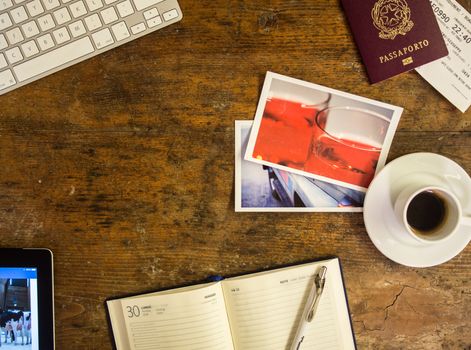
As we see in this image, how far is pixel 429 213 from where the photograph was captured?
82cm

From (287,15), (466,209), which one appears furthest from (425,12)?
(466,209)

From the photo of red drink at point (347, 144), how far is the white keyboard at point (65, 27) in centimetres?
32

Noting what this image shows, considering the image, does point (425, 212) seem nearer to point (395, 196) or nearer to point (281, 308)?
point (395, 196)

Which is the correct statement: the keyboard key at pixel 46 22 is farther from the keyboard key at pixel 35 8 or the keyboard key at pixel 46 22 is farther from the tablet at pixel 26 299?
the tablet at pixel 26 299

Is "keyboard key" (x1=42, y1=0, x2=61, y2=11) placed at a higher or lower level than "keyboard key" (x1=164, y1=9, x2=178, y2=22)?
higher

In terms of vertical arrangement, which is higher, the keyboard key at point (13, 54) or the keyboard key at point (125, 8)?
the keyboard key at point (125, 8)

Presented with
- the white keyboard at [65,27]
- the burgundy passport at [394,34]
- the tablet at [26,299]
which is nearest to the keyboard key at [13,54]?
the white keyboard at [65,27]

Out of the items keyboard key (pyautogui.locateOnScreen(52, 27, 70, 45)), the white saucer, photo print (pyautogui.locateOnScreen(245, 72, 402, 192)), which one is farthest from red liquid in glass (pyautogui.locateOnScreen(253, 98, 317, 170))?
keyboard key (pyautogui.locateOnScreen(52, 27, 70, 45))

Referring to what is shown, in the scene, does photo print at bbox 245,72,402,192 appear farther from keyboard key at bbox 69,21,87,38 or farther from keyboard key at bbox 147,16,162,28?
keyboard key at bbox 69,21,87,38

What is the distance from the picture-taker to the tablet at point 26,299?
82cm

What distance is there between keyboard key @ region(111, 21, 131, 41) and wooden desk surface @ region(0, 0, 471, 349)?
2cm

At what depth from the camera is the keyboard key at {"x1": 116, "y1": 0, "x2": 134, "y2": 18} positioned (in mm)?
833

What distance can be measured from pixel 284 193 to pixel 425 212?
238 millimetres

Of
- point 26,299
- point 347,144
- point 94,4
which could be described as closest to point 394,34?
point 347,144
